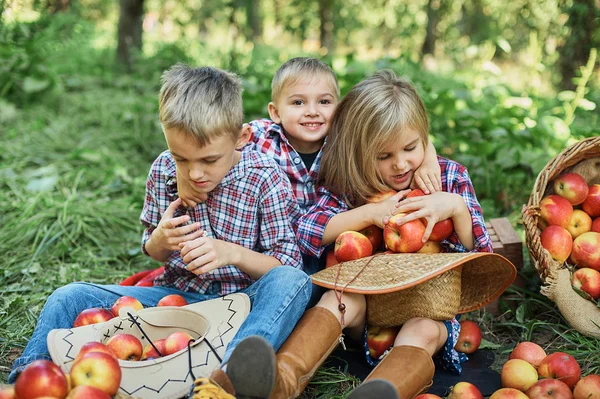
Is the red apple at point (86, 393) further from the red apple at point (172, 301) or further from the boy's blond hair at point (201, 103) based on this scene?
the boy's blond hair at point (201, 103)

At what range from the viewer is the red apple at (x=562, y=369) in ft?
7.04

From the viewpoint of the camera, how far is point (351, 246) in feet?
8.13

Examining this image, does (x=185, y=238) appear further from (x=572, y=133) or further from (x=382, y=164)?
(x=572, y=133)

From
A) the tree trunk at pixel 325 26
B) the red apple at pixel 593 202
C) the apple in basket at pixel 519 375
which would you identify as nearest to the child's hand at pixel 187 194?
the apple in basket at pixel 519 375

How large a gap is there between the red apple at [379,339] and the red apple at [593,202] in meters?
1.19

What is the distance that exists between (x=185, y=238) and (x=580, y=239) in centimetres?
181

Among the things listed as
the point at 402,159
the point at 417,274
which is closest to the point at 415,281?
the point at 417,274

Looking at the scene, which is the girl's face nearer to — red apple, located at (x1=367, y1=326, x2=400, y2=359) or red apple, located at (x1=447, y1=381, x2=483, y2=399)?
→ red apple, located at (x1=367, y1=326, x2=400, y2=359)

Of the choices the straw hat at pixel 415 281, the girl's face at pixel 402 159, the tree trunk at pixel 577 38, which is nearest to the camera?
the straw hat at pixel 415 281

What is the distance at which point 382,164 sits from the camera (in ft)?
8.59

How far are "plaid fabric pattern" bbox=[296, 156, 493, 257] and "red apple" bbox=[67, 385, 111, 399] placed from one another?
118 cm

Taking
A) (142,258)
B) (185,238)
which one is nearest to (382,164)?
(185,238)

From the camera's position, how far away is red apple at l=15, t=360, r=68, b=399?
1.60 meters

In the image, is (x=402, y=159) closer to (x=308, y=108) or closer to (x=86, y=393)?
(x=308, y=108)
